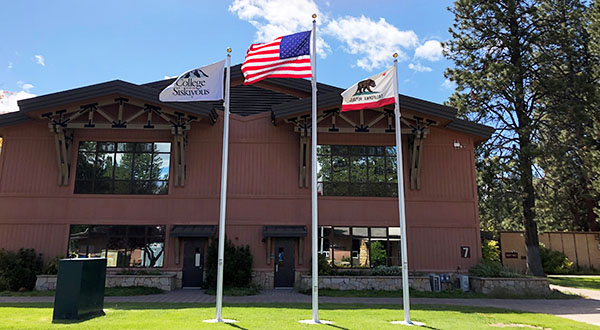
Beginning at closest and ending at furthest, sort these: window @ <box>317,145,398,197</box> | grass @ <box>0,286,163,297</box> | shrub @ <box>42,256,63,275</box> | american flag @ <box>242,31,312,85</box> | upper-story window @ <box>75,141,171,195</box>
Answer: american flag @ <box>242,31,312,85</box> < grass @ <box>0,286,163,297</box> < shrub @ <box>42,256,63,275</box> < upper-story window @ <box>75,141,171,195</box> < window @ <box>317,145,398,197</box>

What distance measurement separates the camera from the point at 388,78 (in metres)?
9.96

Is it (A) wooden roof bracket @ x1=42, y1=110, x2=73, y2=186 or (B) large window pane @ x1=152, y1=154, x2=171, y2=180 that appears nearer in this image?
(A) wooden roof bracket @ x1=42, y1=110, x2=73, y2=186

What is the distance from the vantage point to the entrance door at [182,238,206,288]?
16.1 m

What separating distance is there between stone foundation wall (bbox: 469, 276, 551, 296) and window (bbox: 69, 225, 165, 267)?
12603mm

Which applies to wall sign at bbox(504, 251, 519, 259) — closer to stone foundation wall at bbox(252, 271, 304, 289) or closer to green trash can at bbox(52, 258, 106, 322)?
stone foundation wall at bbox(252, 271, 304, 289)

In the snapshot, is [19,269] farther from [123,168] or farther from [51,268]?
[123,168]

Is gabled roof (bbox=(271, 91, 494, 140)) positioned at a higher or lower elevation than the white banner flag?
higher

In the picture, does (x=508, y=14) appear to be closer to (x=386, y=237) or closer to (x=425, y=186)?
(x=425, y=186)

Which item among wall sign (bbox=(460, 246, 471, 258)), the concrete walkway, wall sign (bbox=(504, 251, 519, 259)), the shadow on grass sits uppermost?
wall sign (bbox=(460, 246, 471, 258))

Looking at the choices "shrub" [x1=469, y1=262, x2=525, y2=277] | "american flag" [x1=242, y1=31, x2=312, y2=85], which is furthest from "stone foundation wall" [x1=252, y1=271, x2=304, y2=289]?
→ "american flag" [x1=242, y1=31, x2=312, y2=85]

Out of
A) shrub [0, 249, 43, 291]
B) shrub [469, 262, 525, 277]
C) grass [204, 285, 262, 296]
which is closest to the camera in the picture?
grass [204, 285, 262, 296]

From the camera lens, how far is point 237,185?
1692 cm

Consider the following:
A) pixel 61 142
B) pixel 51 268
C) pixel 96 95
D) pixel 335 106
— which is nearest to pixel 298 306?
pixel 335 106

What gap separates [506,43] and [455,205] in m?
10.6
